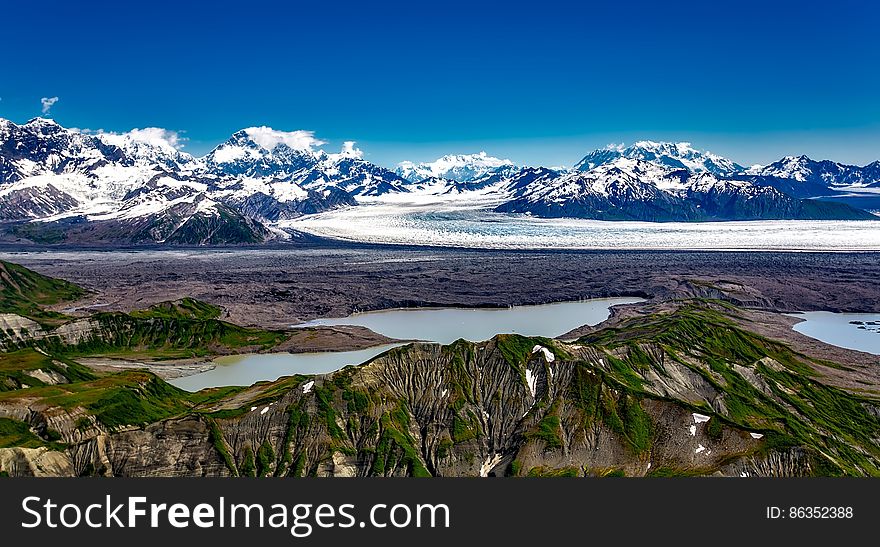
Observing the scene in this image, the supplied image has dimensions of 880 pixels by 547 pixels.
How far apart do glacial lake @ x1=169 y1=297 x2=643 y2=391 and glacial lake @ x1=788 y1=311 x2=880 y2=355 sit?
38.8m

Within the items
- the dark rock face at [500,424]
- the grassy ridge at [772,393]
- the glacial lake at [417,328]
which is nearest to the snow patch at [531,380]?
the dark rock face at [500,424]

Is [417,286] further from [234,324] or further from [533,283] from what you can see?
[234,324]

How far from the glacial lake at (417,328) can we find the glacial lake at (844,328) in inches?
1529

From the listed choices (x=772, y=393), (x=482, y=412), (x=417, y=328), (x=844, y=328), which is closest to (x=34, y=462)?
(x=482, y=412)

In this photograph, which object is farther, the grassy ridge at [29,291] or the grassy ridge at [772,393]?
the grassy ridge at [29,291]

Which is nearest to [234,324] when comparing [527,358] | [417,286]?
[417,286]

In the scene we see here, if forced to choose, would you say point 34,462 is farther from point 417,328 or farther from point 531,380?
point 417,328

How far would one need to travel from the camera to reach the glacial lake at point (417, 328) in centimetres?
10181

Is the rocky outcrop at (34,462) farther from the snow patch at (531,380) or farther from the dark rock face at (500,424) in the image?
the snow patch at (531,380)

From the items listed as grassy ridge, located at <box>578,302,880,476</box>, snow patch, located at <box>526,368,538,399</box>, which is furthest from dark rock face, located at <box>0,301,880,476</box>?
grassy ridge, located at <box>578,302,880,476</box>

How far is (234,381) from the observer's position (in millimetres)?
97688

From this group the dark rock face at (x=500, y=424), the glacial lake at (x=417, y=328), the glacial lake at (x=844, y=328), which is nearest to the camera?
the dark rock face at (x=500, y=424)

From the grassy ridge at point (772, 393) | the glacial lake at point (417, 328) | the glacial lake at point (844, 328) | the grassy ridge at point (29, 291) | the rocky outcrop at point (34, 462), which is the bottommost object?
the glacial lake at point (844, 328)

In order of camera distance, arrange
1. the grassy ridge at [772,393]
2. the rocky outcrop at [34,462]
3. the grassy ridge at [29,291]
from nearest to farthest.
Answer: the rocky outcrop at [34,462], the grassy ridge at [772,393], the grassy ridge at [29,291]
